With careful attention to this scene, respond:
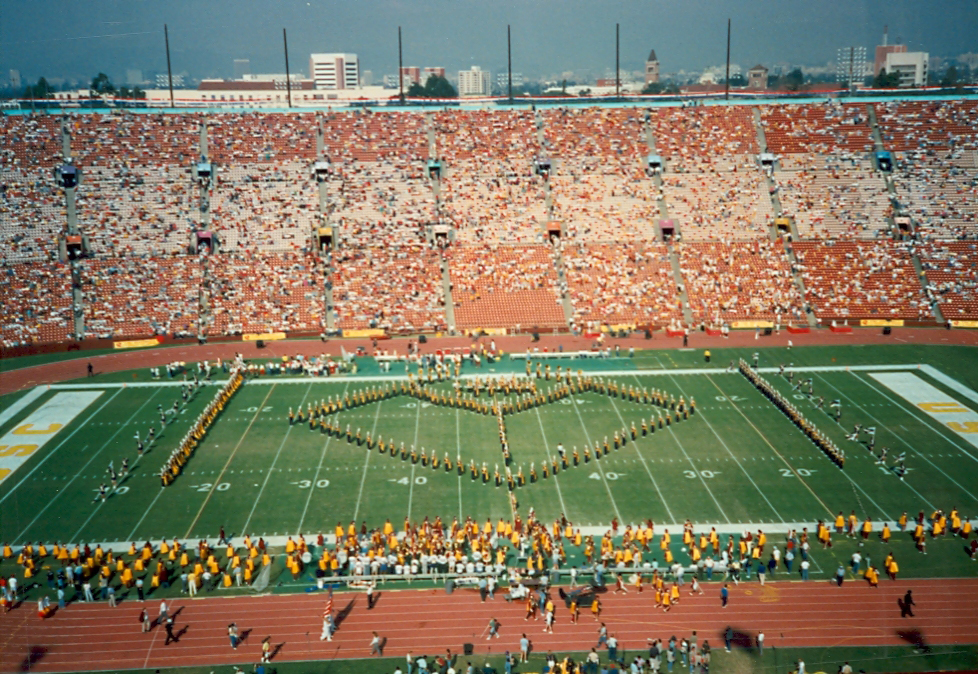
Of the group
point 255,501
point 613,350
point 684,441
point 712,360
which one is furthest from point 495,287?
point 255,501

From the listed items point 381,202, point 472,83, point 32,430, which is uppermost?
point 472,83

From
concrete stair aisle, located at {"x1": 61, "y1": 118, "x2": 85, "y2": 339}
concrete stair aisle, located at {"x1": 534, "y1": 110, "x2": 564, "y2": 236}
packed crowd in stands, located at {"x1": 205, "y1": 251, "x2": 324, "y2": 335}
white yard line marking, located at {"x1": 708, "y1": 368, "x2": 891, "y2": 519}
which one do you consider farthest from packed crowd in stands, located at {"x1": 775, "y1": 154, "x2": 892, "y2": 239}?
concrete stair aisle, located at {"x1": 61, "y1": 118, "x2": 85, "y2": 339}

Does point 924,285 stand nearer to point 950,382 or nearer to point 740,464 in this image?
point 950,382

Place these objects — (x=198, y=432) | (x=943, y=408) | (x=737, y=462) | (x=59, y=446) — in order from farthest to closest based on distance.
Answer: (x=943, y=408) → (x=198, y=432) → (x=59, y=446) → (x=737, y=462)

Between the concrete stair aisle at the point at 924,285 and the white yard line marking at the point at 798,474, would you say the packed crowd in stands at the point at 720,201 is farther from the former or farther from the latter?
the white yard line marking at the point at 798,474

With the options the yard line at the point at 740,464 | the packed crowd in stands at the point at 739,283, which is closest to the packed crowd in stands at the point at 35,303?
the yard line at the point at 740,464

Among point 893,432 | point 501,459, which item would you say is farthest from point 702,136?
point 501,459

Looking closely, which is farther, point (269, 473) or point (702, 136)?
point (702, 136)
